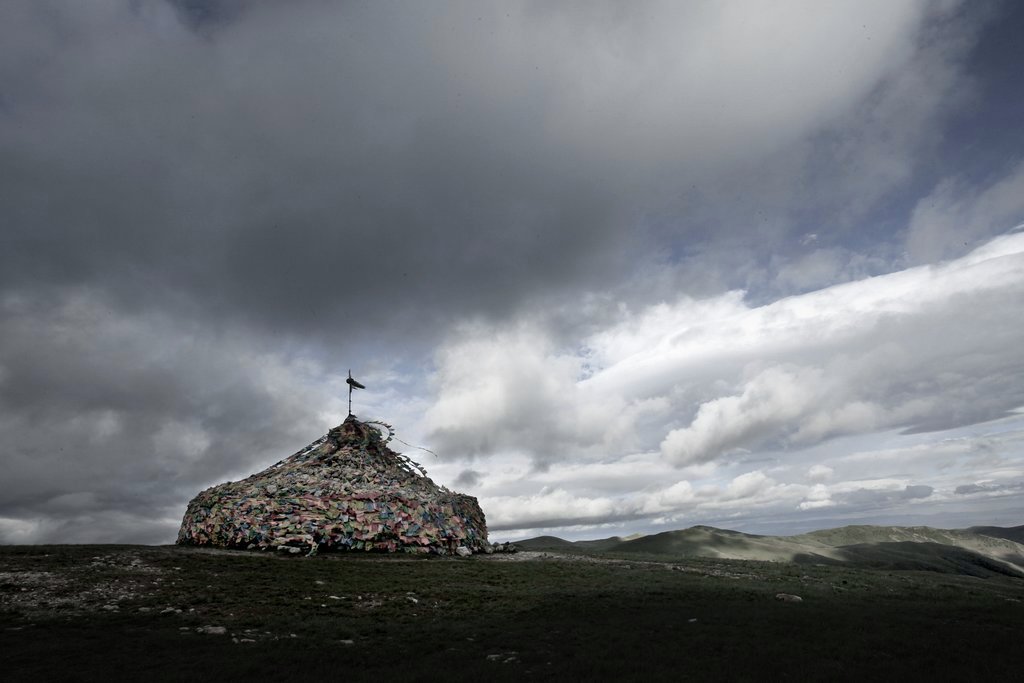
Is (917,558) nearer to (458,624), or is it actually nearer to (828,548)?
(828,548)

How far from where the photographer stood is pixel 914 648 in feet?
42.5

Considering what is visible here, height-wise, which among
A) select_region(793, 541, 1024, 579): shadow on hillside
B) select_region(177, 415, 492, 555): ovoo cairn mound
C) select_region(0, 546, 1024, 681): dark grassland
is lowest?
select_region(793, 541, 1024, 579): shadow on hillside

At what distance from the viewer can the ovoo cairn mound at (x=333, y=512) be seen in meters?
29.0

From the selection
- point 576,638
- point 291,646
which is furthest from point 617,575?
point 291,646

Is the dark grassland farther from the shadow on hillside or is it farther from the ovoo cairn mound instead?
the shadow on hillside

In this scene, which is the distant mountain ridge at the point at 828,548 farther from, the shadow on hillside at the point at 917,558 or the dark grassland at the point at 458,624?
the dark grassland at the point at 458,624

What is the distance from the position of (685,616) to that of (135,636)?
47.2 ft

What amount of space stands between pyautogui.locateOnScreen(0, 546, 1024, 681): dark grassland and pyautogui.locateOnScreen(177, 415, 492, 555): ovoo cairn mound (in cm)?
414

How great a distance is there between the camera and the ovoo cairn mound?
28969 mm

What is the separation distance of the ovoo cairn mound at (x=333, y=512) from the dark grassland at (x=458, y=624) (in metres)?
4.14

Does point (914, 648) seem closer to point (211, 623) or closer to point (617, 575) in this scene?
point (617, 575)

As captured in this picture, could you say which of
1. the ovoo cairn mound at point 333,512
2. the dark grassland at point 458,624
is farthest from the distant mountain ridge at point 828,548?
the dark grassland at point 458,624

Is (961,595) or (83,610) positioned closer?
(83,610)

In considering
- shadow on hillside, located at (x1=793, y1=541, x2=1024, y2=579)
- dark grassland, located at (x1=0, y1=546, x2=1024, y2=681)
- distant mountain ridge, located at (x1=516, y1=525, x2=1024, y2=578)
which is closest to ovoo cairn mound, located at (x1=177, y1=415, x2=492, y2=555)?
dark grassland, located at (x1=0, y1=546, x2=1024, y2=681)
